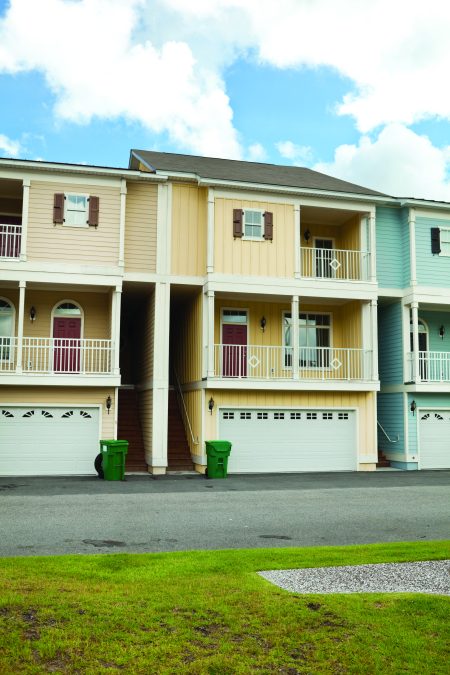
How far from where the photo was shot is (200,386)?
65.7 feet

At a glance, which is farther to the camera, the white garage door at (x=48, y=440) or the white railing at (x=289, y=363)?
the white railing at (x=289, y=363)

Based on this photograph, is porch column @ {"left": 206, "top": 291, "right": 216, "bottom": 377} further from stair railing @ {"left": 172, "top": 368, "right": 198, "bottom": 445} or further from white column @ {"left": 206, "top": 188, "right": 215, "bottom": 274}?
stair railing @ {"left": 172, "top": 368, "right": 198, "bottom": 445}

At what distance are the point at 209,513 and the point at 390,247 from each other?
45.9 feet

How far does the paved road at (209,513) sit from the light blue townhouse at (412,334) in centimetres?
447

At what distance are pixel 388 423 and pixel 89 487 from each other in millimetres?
11425

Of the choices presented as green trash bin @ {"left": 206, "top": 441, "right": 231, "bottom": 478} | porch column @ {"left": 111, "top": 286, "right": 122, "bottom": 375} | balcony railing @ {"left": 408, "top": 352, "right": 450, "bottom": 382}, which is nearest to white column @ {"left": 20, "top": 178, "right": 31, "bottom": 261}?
porch column @ {"left": 111, "top": 286, "right": 122, "bottom": 375}

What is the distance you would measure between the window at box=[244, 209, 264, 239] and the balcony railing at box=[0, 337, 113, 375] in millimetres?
5504

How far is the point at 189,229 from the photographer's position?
807 inches

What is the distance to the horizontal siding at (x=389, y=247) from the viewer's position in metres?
22.4

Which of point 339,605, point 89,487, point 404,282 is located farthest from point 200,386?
point 339,605

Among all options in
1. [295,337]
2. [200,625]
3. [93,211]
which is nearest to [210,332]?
[295,337]

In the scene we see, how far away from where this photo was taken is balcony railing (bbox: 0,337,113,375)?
63.0 ft

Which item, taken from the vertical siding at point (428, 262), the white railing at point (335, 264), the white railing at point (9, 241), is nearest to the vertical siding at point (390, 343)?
the vertical siding at point (428, 262)

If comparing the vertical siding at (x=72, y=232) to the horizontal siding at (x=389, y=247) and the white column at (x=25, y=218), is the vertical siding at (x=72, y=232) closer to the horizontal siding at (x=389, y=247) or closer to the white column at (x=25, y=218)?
the white column at (x=25, y=218)
